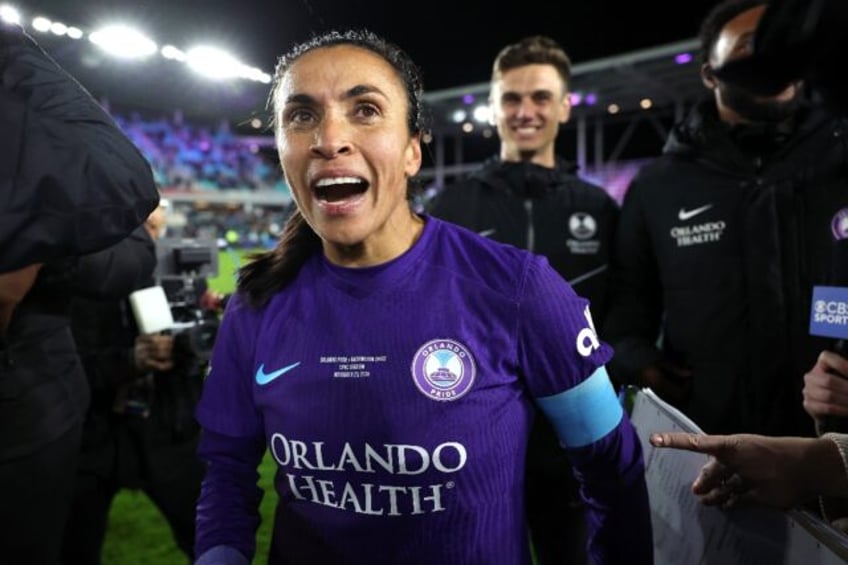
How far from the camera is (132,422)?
7.91 ft

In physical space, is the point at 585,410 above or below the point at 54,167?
below

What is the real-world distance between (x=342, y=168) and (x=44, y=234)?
554 mm

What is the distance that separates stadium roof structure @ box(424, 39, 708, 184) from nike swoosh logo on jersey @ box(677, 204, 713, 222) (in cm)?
951

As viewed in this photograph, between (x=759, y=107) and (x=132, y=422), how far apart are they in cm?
255

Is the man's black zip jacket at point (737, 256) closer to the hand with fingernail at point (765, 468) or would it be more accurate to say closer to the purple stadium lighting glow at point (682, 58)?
the hand with fingernail at point (765, 468)

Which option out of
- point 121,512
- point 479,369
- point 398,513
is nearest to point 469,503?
point 398,513

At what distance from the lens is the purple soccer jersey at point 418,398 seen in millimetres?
1194

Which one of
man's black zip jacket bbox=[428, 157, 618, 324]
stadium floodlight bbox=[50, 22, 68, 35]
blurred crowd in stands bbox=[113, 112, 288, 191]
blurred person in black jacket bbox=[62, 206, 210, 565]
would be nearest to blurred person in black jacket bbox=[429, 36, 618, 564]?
man's black zip jacket bbox=[428, 157, 618, 324]

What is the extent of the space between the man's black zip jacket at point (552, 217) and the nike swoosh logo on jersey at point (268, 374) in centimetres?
138

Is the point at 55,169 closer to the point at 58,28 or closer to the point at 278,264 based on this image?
the point at 278,264

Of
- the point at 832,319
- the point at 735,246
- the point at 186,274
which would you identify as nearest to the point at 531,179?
the point at 735,246

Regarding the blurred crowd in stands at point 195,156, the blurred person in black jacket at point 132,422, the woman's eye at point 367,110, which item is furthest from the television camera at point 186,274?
the blurred crowd in stands at point 195,156

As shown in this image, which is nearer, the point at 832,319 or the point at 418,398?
the point at 418,398

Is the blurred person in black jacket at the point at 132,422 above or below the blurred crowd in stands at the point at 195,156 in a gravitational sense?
below
